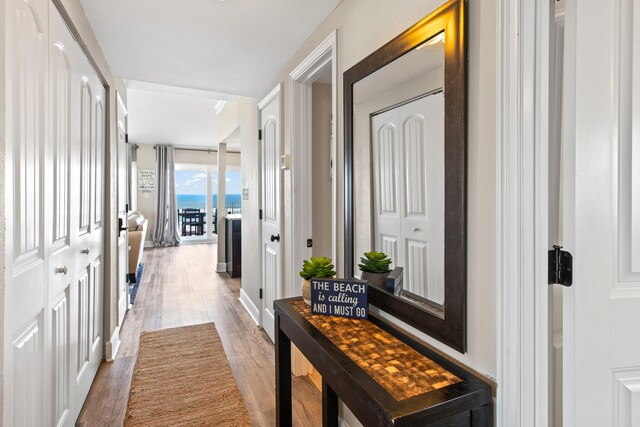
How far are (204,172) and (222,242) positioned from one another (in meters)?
4.38

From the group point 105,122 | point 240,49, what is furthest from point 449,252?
point 105,122

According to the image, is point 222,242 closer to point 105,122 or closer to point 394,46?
point 105,122

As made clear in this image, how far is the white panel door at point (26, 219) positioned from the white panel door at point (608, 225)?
1.63 meters

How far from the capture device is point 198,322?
3367mm

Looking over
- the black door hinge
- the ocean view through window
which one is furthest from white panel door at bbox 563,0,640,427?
the ocean view through window

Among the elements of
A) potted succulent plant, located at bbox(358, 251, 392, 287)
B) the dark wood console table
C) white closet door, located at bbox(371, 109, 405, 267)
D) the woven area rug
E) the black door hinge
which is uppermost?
white closet door, located at bbox(371, 109, 405, 267)

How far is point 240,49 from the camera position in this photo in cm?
225

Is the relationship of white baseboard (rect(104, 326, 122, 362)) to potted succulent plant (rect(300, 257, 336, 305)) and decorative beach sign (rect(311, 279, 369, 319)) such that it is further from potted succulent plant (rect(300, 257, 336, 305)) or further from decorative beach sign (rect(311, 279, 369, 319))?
decorative beach sign (rect(311, 279, 369, 319))

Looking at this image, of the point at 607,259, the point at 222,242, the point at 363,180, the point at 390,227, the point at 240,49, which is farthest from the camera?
the point at 222,242

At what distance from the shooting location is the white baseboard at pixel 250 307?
10.9ft

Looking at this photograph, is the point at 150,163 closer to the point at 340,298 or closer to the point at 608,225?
the point at 340,298

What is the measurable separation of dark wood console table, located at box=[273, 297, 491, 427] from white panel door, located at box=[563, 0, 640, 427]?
10.9 inches

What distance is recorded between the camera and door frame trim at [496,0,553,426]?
84cm

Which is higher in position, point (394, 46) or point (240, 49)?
point (240, 49)
